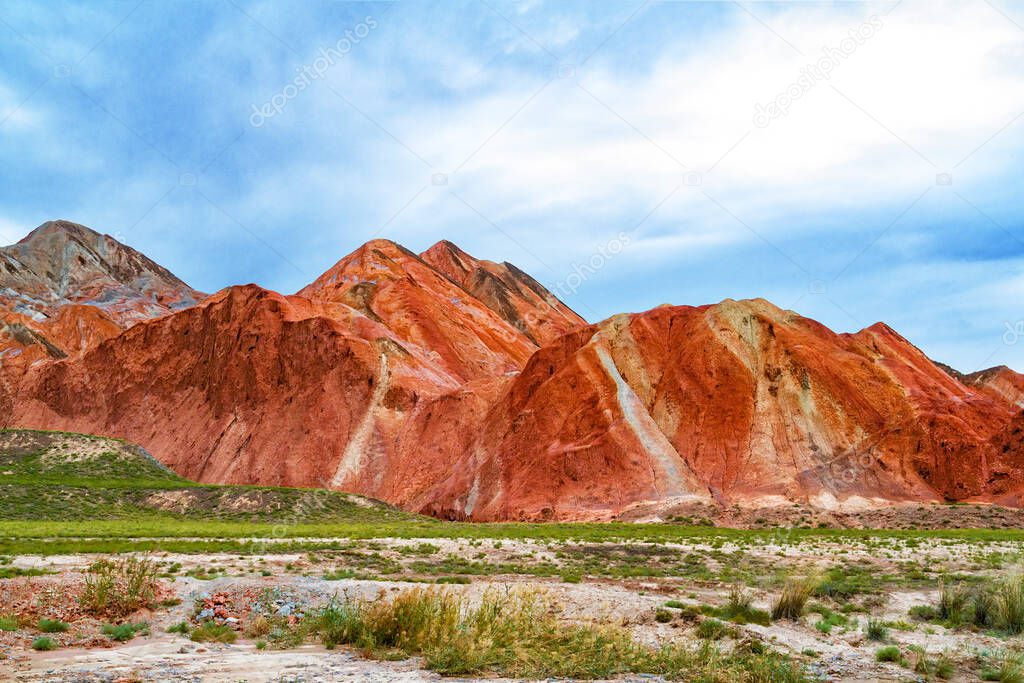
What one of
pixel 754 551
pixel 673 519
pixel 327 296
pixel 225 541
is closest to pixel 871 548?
pixel 754 551

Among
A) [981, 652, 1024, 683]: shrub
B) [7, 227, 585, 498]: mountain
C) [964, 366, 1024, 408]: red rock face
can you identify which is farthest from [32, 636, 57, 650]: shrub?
[964, 366, 1024, 408]: red rock face

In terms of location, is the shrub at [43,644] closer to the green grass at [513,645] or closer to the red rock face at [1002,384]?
the green grass at [513,645]

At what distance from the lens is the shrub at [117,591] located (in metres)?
16.0

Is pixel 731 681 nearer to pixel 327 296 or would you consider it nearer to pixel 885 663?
pixel 885 663

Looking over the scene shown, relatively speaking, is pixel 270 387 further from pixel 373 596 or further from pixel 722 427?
pixel 373 596

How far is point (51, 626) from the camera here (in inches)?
575

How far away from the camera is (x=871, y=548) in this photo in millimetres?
35062

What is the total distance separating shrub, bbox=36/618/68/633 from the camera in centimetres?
1456

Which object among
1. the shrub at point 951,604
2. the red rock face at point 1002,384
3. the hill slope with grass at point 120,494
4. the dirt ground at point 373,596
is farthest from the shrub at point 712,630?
the red rock face at point 1002,384

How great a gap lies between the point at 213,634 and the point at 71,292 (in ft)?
564

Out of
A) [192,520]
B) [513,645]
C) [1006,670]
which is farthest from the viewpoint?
[192,520]

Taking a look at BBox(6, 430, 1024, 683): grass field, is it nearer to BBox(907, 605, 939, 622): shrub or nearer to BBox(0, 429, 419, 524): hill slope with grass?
BBox(907, 605, 939, 622): shrub

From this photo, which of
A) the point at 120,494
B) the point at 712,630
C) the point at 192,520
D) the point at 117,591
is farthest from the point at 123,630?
the point at 120,494

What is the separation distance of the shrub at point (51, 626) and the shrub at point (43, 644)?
0.87 m
